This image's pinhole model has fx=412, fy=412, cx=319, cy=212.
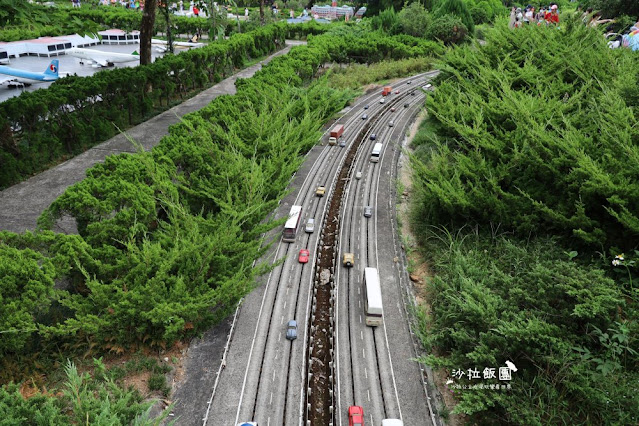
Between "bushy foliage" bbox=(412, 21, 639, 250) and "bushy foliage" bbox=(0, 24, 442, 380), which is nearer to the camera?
"bushy foliage" bbox=(0, 24, 442, 380)

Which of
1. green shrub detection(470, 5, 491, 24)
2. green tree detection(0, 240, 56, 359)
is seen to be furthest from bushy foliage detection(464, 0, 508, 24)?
green tree detection(0, 240, 56, 359)

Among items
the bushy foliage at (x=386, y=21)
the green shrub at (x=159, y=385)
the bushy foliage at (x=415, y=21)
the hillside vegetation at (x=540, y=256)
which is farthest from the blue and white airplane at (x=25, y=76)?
the bushy foliage at (x=415, y=21)

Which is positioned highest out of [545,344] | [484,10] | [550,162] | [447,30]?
[484,10]

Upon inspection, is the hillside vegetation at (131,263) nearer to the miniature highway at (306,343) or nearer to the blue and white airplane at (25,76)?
the miniature highway at (306,343)

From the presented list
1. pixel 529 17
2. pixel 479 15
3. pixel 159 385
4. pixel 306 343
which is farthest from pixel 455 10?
pixel 159 385

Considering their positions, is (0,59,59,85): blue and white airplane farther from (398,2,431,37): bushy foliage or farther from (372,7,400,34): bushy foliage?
(398,2,431,37): bushy foliage

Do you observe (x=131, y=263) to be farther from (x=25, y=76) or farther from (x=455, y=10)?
(x=455, y=10)
